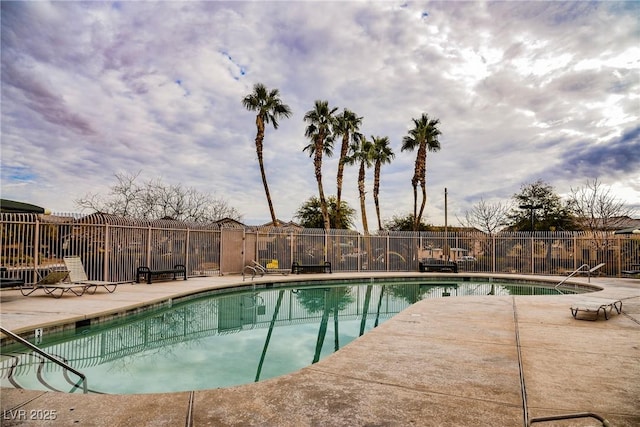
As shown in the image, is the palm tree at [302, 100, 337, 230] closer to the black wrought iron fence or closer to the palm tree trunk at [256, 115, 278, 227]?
the palm tree trunk at [256, 115, 278, 227]

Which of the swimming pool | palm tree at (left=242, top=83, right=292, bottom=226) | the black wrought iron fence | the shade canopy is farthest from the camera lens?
palm tree at (left=242, top=83, right=292, bottom=226)

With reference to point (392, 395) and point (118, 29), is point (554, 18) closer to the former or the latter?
point (392, 395)

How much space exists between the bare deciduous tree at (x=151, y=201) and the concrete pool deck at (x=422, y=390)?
1753 centimetres

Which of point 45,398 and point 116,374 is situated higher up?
point 45,398

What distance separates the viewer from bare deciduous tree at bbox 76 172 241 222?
70.2 ft

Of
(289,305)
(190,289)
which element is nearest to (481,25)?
(289,305)

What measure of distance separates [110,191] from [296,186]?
43.1ft

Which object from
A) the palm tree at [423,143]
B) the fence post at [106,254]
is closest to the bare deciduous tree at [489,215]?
the palm tree at [423,143]

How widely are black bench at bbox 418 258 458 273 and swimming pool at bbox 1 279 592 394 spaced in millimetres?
7032

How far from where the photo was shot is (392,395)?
10.1ft

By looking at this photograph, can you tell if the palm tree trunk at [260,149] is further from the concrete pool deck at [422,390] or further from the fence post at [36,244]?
the concrete pool deck at [422,390]

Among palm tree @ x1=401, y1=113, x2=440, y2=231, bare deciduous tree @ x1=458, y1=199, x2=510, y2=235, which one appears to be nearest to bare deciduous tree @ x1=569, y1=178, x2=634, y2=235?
bare deciduous tree @ x1=458, y1=199, x2=510, y2=235

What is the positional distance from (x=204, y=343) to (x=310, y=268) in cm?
1060

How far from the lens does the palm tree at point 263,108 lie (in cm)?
2217
